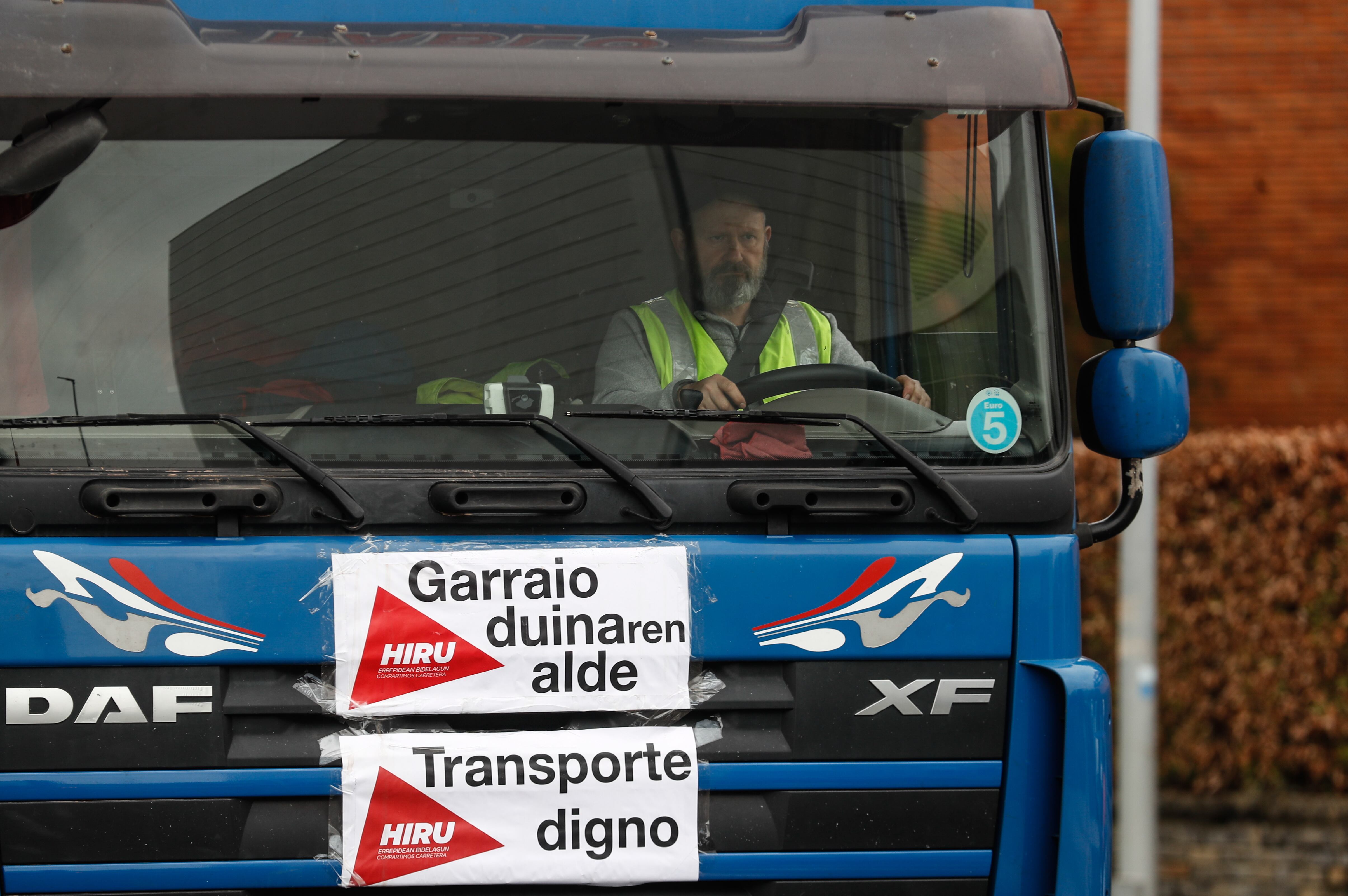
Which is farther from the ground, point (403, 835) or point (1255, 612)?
point (1255, 612)

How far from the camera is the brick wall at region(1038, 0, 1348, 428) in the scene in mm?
9891

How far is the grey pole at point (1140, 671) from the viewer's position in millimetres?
6434

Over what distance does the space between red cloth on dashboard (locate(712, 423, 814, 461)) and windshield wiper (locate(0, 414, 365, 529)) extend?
0.77 m

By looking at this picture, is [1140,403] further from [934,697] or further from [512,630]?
[512,630]

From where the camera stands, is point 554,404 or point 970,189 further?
point 970,189

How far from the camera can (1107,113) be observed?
297 cm

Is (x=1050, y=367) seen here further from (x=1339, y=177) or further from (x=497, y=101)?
(x=1339, y=177)

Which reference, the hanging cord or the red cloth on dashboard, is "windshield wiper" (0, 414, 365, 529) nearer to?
the red cloth on dashboard

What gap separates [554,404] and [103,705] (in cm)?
108

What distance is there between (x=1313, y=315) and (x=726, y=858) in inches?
357

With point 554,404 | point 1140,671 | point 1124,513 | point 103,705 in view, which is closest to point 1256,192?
point 1140,671

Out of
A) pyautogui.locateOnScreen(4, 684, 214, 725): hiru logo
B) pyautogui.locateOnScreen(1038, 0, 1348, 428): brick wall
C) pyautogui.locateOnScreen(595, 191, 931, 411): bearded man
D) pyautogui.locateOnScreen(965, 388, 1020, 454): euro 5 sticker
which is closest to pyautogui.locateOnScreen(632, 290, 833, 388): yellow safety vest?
pyautogui.locateOnScreen(595, 191, 931, 411): bearded man

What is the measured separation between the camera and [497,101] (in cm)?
263

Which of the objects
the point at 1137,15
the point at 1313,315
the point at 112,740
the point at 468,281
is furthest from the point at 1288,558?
the point at 112,740
